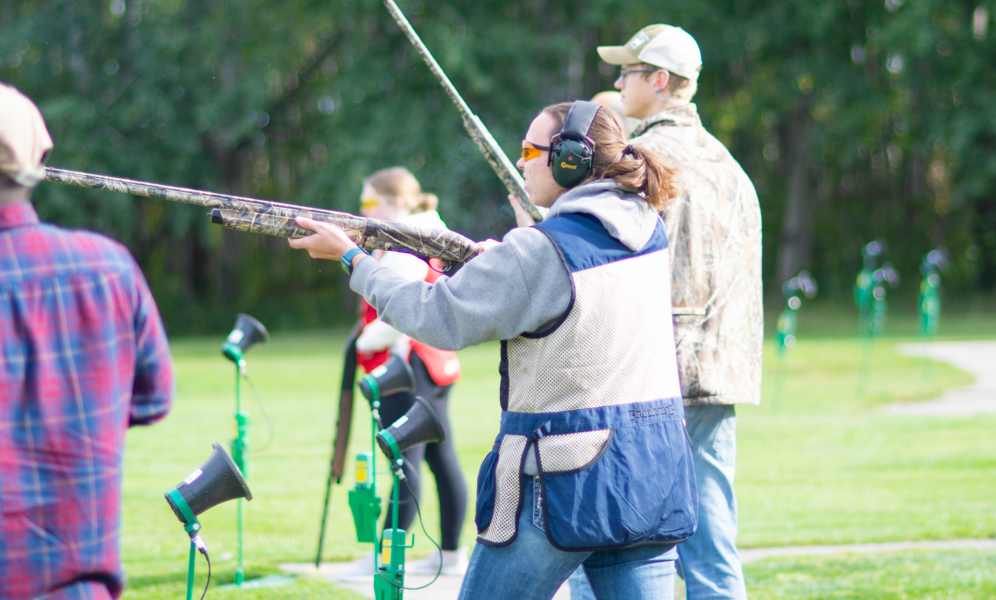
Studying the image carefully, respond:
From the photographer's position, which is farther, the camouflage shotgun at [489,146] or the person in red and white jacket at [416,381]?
the person in red and white jacket at [416,381]

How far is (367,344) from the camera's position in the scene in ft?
17.8

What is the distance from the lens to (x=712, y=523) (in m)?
3.58

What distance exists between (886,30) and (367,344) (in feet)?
65.0

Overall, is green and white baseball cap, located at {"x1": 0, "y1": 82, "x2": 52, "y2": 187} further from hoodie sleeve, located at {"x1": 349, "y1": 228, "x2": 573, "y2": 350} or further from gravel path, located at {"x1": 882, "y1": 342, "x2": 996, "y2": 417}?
gravel path, located at {"x1": 882, "y1": 342, "x2": 996, "y2": 417}

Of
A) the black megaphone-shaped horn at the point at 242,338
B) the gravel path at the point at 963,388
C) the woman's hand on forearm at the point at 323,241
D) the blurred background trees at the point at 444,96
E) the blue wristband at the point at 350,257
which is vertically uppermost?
the blurred background trees at the point at 444,96

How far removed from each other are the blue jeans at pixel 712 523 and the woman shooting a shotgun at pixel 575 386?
732 mm

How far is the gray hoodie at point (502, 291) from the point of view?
8.70ft

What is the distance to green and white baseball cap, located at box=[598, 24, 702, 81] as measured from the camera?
3.77m

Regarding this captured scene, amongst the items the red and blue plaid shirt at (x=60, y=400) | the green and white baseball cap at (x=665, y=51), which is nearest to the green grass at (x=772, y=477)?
the green and white baseball cap at (x=665, y=51)

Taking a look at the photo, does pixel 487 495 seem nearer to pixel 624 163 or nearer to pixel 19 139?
pixel 624 163

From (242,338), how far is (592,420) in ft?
10.0

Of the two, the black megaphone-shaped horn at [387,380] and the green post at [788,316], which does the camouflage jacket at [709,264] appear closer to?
the black megaphone-shaped horn at [387,380]

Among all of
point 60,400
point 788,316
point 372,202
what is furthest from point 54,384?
point 788,316

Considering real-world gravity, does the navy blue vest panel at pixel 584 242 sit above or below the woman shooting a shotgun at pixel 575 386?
above
